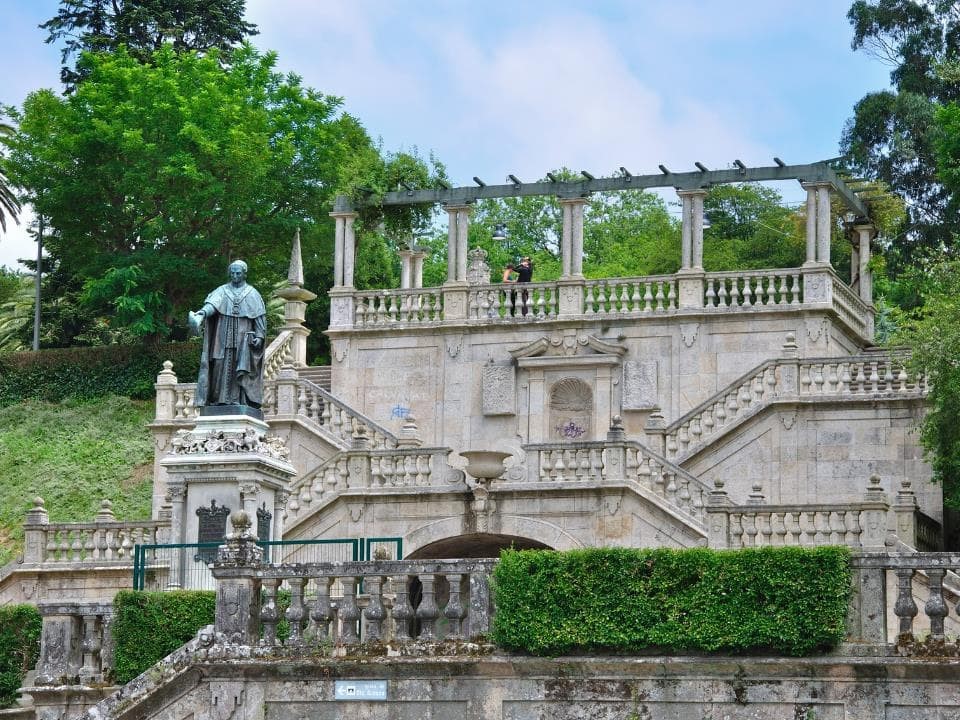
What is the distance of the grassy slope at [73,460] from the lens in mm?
40625

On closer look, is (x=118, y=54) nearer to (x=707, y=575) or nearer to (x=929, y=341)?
(x=929, y=341)

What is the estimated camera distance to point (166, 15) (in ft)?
195

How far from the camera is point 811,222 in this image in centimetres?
3912

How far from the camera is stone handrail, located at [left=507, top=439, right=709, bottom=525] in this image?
3182 cm

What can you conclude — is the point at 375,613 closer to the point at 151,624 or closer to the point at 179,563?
the point at 151,624

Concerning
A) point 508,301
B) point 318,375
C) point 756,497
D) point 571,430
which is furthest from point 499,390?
point 756,497

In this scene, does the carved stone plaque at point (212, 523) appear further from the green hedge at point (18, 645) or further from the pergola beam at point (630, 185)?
the pergola beam at point (630, 185)

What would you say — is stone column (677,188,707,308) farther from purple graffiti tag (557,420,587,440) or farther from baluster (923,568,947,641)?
baluster (923,568,947,641)

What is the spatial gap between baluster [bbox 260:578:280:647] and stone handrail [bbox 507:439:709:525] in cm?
1286

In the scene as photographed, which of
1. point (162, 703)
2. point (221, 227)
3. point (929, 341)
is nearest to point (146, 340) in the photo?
point (221, 227)

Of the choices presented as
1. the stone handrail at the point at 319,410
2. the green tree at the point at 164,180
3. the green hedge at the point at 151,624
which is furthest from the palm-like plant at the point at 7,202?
the green hedge at the point at 151,624

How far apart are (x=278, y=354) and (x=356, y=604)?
2242 centimetres

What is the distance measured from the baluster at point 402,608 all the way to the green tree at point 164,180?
30.0m

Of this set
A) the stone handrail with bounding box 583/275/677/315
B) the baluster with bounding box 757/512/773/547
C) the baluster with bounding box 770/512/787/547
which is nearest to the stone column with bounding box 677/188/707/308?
the stone handrail with bounding box 583/275/677/315
